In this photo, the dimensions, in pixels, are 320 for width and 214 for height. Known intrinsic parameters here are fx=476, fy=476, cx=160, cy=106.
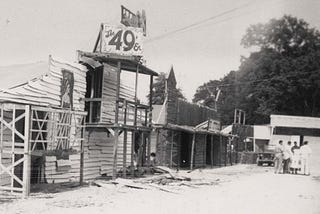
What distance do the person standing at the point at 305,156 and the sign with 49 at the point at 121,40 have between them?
32.6 ft

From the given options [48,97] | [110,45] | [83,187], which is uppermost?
[110,45]

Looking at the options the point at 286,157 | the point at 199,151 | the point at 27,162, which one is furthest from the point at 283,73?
the point at 27,162

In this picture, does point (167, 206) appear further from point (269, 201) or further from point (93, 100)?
point (93, 100)

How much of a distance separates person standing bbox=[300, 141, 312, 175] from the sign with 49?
391 inches

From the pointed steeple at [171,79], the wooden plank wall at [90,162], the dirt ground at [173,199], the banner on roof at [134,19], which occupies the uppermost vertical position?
the banner on roof at [134,19]

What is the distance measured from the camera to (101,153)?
1973 cm

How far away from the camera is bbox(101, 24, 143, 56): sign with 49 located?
17.2 meters

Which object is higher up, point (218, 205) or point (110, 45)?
point (110, 45)

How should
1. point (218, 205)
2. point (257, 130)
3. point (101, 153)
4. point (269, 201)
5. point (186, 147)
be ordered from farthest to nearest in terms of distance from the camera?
1. point (257, 130)
2. point (186, 147)
3. point (101, 153)
4. point (269, 201)
5. point (218, 205)

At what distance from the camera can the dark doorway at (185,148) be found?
97.6 feet

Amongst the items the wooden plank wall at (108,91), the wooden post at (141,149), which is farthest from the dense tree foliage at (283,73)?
the wooden plank wall at (108,91)

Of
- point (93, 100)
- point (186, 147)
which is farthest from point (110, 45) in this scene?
point (186, 147)

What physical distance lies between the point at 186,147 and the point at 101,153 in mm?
11400

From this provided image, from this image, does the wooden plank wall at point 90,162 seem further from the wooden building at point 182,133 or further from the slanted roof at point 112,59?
the wooden building at point 182,133
